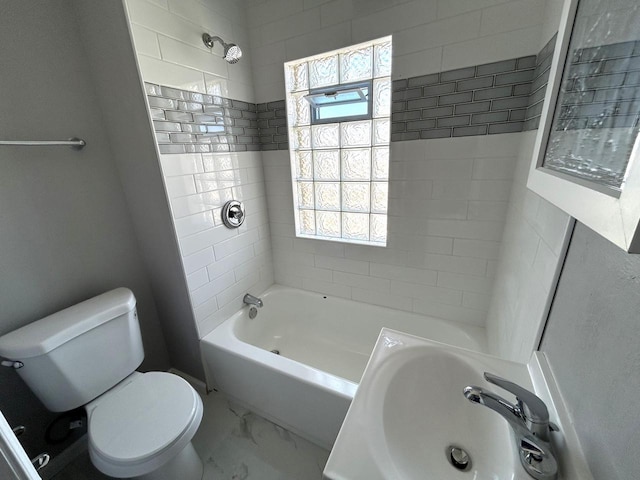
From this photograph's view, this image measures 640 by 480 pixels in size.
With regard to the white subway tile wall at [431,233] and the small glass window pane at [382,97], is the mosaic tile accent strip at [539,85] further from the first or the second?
the small glass window pane at [382,97]

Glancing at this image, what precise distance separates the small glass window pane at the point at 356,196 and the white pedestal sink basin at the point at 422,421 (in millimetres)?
994

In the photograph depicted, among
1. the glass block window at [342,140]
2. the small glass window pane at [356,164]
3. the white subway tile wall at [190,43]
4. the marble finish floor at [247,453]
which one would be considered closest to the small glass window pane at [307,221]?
the glass block window at [342,140]

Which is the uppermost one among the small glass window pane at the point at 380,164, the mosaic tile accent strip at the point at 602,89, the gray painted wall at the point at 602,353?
the mosaic tile accent strip at the point at 602,89

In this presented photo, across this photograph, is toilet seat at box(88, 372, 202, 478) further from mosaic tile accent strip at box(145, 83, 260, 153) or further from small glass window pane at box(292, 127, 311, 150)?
small glass window pane at box(292, 127, 311, 150)

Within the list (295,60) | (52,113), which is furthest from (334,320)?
(52,113)

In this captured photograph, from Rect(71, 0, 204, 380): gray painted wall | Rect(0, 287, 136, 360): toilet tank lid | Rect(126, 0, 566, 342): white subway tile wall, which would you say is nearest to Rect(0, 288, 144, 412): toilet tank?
Rect(0, 287, 136, 360): toilet tank lid

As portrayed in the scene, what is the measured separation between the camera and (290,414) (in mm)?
1381

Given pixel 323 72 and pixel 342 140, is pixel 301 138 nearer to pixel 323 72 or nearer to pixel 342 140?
pixel 342 140

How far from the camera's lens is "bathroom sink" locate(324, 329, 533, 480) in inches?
23.3

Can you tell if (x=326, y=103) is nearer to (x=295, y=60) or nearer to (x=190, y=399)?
(x=295, y=60)

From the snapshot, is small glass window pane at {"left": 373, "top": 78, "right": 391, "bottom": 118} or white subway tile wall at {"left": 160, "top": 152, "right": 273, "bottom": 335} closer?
white subway tile wall at {"left": 160, "top": 152, "right": 273, "bottom": 335}

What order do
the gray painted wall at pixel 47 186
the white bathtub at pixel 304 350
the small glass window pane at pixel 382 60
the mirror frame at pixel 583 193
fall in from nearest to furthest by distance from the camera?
the mirror frame at pixel 583 193 → the gray painted wall at pixel 47 186 → the white bathtub at pixel 304 350 → the small glass window pane at pixel 382 60

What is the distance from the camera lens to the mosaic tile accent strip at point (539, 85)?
0.95m

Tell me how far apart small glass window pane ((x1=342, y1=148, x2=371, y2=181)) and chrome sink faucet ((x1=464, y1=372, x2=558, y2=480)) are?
131 centimetres
